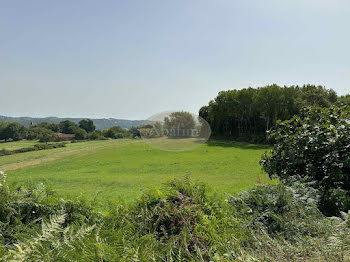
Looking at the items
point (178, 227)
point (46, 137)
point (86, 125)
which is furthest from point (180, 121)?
point (86, 125)

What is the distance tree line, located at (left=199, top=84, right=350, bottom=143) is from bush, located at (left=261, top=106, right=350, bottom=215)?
115 ft

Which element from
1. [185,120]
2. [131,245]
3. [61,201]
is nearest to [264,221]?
[131,245]

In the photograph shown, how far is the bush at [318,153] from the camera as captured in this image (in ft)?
15.9

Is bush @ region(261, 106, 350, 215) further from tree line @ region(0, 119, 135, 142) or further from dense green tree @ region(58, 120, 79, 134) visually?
dense green tree @ region(58, 120, 79, 134)

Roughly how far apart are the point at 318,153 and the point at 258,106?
4277cm

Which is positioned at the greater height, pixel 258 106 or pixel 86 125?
pixel 258 106

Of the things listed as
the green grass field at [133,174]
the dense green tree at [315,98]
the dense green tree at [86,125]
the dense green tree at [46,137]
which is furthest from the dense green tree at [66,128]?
the dense green tree at [315,98]

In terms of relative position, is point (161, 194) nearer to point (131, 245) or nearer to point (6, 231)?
point (131, 245)

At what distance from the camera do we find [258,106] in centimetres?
4584

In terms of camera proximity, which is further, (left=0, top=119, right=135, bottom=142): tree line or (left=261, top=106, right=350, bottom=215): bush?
(left=0, top=119, right=135, bottom=142): tree line

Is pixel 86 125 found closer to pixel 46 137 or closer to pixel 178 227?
pixel 46 137

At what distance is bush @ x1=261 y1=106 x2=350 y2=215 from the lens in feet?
15.9

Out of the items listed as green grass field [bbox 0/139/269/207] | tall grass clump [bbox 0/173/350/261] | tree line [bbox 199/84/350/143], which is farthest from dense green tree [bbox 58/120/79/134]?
tall grass clump [bbox 0/173/350/261]

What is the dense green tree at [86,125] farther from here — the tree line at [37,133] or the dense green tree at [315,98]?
the dense green tree at [315,98]
